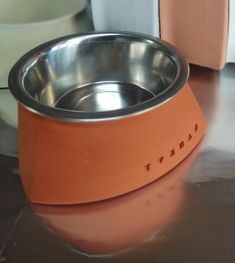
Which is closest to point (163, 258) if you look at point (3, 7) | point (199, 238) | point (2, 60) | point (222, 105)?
point (199, 238)

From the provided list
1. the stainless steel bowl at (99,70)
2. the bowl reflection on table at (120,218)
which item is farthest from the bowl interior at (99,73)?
the bowl reflection on table at (120,218)

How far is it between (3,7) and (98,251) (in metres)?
0.43

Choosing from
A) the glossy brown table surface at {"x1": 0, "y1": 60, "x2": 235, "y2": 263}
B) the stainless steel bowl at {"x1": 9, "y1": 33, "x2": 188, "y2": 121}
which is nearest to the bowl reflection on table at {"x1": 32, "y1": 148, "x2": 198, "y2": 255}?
the glossy brown table surface at {"x1": 0, "y1": 60, "x2": 235, "y2": 263}

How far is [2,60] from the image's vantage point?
2.35 ft

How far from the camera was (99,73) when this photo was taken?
0.68m

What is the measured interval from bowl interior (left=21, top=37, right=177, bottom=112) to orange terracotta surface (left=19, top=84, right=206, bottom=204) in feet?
0.28

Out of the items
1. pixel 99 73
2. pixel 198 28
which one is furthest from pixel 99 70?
pixel 198 28

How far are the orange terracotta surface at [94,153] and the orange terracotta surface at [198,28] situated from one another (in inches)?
5.6

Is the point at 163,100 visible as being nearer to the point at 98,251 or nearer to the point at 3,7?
the point at 98,251

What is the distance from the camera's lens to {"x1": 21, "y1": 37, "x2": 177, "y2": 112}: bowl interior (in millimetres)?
640

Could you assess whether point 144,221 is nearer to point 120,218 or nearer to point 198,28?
point 120,218

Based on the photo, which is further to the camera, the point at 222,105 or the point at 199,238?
the point at 222,105

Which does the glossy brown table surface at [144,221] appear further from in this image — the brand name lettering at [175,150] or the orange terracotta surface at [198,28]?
the orange terracotta surface at [198,28]

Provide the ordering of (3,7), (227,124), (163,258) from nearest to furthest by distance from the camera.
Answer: (163,258)
(227,124)
(3,7)
